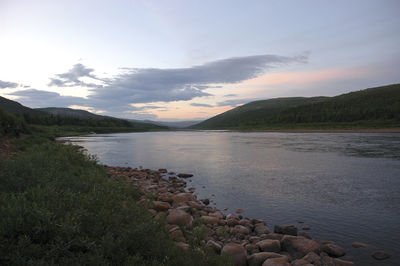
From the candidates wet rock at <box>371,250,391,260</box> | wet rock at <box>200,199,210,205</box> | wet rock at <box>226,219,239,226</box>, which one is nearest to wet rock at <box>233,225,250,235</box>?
wet rock at <box>226,219,239,226</box>

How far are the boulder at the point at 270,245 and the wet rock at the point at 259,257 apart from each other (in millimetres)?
538

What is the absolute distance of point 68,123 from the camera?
5349 inches

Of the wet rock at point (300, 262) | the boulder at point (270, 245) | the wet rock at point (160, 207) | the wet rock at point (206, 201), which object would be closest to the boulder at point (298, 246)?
the boulder at point (270, 245)

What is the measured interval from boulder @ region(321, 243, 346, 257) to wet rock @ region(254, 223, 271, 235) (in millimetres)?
1837

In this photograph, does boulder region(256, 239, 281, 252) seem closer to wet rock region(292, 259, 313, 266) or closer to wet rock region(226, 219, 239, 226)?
wet rock region(292, 259, 313, 266)

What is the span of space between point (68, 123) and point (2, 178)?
145801mm

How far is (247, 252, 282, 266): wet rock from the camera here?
21.7 ft

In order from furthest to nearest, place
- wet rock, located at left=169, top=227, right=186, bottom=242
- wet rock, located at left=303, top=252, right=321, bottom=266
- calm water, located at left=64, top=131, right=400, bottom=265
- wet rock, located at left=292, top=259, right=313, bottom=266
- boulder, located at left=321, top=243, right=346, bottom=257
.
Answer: calm water, located at left=64, top=131, right=400, bottom=265 → boulder, located at left=321, top=243, right=346, bottom=257 → wet rock, located at left=169, top=227, right=186, bottom=242 → wet rock, located at left=303, top=252, right=321, bottom=266 → wet rock, located at left=292, top=259, right=313, bottom=266

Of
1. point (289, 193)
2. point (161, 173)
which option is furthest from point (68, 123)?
point (289, 193)

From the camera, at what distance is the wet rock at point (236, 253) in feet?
21.7

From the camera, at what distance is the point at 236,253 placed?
6.79m

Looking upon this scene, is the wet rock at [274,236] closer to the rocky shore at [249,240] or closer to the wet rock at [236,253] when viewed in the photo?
the rocky shore at [249,240]

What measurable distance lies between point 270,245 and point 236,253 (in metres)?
1.33

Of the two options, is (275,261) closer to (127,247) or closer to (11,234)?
(127,247)
